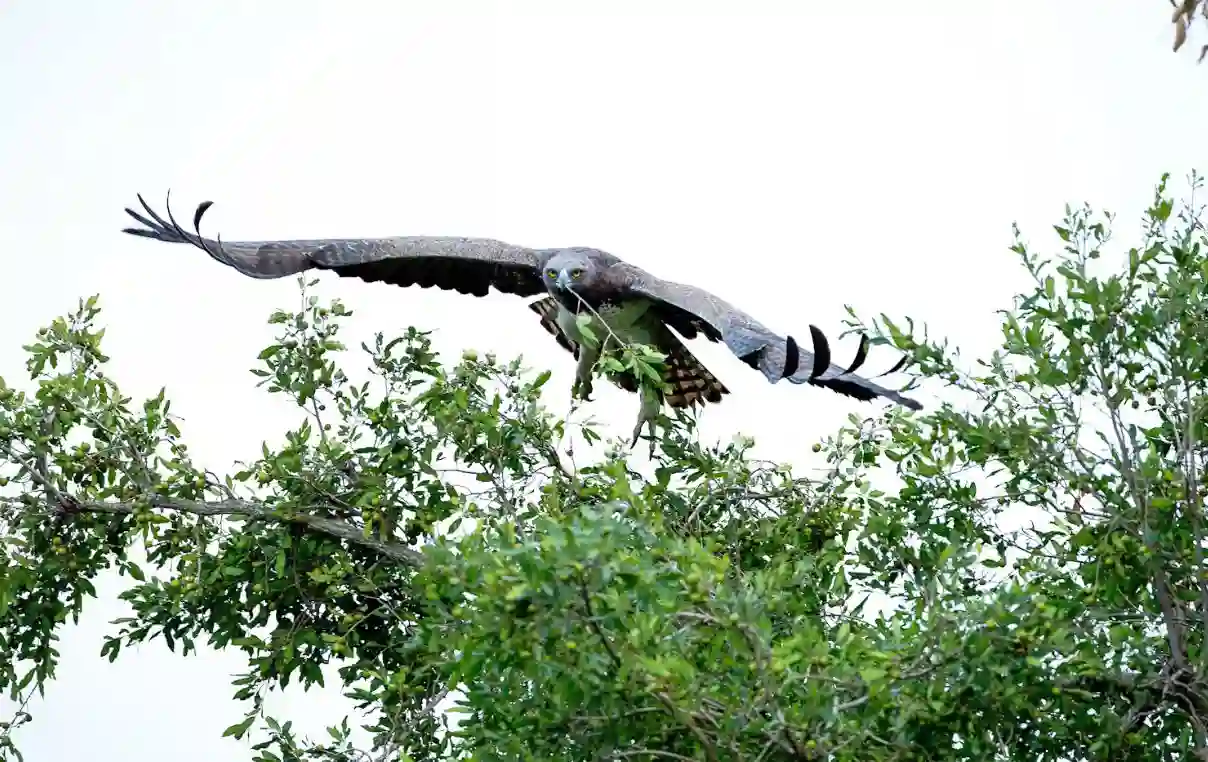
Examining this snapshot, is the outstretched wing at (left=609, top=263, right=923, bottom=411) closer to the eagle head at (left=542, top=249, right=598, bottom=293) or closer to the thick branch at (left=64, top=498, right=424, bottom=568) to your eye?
the eagle head at (left=542, top=249, right=598, bottom=293)

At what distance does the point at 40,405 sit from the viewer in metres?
6.61

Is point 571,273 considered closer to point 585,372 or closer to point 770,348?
point 585,372

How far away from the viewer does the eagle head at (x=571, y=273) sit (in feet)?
27.0

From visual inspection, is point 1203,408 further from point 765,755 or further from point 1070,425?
point 765,755

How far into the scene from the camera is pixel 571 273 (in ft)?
27.1

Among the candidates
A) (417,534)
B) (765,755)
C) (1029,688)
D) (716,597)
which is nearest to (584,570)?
(716,597)

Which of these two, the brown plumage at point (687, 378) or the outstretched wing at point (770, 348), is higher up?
the brown plumage at point (687, 378)

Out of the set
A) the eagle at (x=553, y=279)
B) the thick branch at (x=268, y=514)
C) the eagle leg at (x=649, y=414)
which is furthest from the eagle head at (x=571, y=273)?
the thick branch at (x=268, y=514)

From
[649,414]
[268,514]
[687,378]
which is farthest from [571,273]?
[268,514]

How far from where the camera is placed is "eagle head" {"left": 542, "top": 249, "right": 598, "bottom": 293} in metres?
8.24

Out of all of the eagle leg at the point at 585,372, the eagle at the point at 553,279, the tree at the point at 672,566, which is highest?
the eagle at the point at 553,279

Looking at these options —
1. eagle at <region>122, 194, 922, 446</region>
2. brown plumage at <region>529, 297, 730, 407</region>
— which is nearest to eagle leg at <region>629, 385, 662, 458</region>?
eagle at <region>122, 194, 922, 446</region>

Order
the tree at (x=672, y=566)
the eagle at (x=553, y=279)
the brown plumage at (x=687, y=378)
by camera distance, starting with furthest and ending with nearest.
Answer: the brown plumage at (x=687, y=378)
the eagle at (x=553, y=279)
the tree at (x=672, y=566)

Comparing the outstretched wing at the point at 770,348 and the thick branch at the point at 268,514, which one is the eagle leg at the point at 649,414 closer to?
the outstretched wing at the point at 770,348
